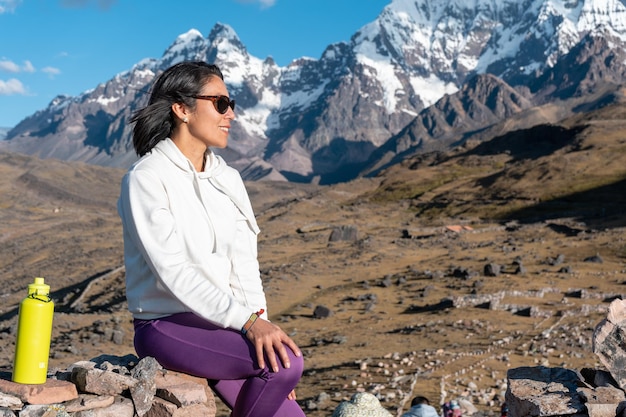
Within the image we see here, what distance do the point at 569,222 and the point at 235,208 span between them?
188 ft

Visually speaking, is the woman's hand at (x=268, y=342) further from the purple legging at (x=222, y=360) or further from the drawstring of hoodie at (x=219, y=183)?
the drawstring of hoodie at (x=219, y=183)

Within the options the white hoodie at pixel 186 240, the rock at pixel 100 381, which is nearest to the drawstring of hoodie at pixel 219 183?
the white hoodie at pixel 186 240

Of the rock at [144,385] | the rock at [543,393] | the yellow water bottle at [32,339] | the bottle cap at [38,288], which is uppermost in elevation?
the bottle cap at [38,288]

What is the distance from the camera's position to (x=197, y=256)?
16.3 feet

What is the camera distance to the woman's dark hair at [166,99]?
5.36 metres

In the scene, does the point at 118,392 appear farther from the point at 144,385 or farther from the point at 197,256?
the point at 197,256

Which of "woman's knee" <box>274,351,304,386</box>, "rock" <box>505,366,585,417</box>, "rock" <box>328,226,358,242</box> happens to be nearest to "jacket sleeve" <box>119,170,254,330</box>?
"woman's knee" <box>274,351,304,386</box>

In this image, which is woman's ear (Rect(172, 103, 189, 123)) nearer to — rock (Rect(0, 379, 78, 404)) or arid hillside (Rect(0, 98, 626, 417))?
rock (Rect(0, 379, 78, 404))

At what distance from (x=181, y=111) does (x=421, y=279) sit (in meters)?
32.4

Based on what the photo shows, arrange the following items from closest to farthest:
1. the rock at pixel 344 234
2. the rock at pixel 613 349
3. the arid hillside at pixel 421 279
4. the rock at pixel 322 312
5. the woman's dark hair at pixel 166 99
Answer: the woman's dark hair at pixel 166 99
the rock at pixel 613 349
the arid hillside at pixel 421 279
the rock at pixel 322 312
the rock at pixel 344 234

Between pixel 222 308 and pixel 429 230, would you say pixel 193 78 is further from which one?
pixel 429 230

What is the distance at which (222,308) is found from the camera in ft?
15.3

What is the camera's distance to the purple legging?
472 centimetres

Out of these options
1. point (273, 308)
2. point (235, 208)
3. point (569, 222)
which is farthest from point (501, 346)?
point (569, 222)
